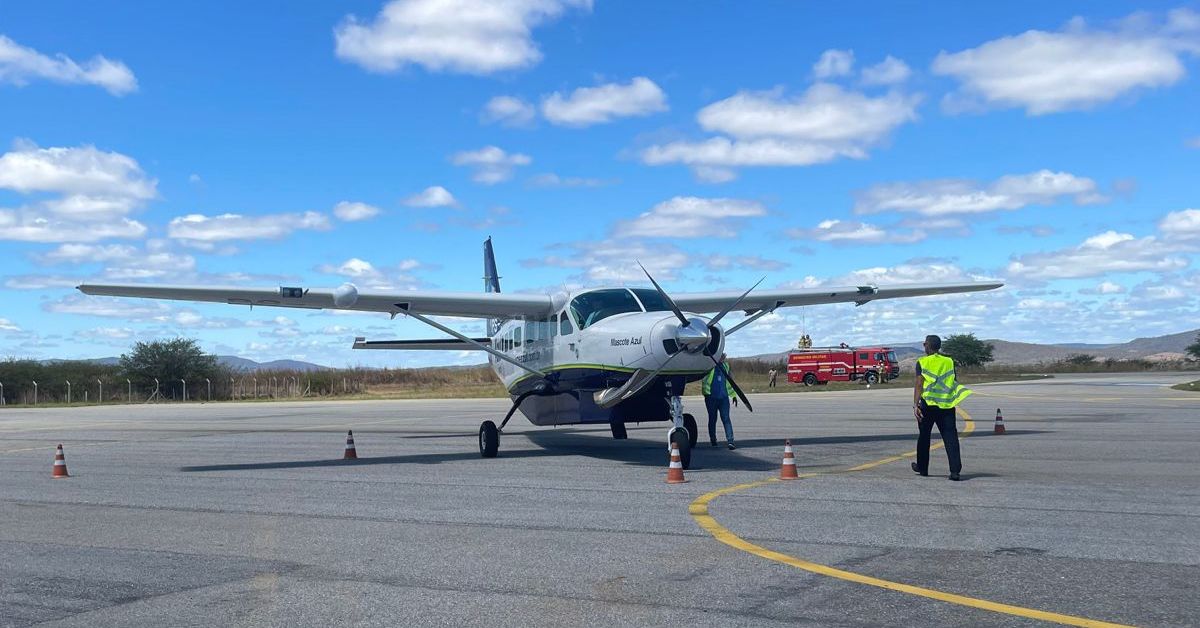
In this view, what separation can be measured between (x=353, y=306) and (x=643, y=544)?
11.1m

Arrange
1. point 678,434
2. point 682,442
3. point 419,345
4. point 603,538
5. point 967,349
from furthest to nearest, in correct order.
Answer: point 967,349, point 419,345, point 682,442, point 678,434, point 603,538

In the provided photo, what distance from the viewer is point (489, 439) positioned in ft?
57.1

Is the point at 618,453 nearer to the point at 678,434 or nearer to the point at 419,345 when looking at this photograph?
the point at 678,434

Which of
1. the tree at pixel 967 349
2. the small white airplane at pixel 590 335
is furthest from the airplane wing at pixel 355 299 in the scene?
the tree at pixel 967 349

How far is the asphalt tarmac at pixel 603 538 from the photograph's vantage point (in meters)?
6.29

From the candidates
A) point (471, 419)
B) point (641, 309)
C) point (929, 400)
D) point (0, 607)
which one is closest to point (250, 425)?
point (471, 419)

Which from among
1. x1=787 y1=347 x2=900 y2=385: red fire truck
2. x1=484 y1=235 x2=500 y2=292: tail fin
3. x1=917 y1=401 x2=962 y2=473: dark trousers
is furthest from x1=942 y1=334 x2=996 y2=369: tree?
x1=917 y1=401 x2=962 y2=473: dark trousers

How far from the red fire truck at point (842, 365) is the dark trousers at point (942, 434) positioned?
5000 cm

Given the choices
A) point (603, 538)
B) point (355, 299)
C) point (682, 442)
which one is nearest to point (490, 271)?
point (355, 299)

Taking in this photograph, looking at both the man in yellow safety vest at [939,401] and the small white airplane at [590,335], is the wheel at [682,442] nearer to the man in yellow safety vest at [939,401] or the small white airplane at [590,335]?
the small white airplane at [590,335]

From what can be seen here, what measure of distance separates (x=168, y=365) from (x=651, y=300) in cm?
6297

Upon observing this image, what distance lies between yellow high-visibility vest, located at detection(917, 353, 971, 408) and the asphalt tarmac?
39.4 inches

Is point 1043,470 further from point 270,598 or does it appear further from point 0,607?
point 0,607

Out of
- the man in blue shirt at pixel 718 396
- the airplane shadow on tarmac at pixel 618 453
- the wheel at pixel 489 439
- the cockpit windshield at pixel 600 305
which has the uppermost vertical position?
the cockpit windshield at pixel 600 305
